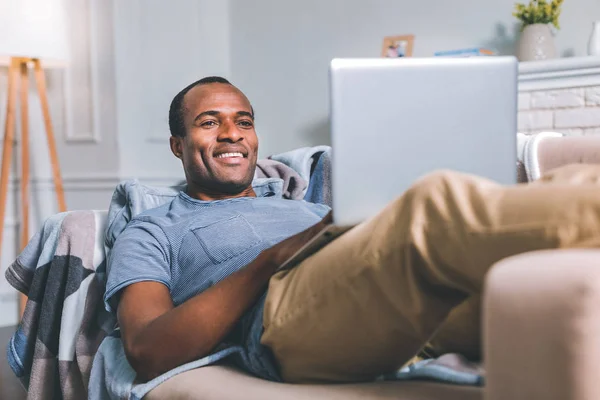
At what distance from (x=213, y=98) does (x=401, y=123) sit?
823 millimetres

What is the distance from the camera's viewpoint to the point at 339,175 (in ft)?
3.08

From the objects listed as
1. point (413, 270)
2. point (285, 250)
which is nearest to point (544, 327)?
point (413, 270)

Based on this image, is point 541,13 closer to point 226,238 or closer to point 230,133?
point 230,133

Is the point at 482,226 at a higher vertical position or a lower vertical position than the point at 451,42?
lower

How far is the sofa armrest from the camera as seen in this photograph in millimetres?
557

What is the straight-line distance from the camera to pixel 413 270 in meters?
0.81

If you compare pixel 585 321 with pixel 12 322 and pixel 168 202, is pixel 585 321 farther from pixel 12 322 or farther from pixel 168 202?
pixel 12 322

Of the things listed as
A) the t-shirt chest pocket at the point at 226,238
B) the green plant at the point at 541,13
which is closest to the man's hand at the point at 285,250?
the t-shirt chest pocket at the point at 226,238

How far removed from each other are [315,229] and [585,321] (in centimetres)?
57

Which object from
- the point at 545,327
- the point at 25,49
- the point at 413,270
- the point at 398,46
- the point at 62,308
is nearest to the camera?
the point at 545,327

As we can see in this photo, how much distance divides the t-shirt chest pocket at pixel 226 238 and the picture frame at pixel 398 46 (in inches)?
83.9

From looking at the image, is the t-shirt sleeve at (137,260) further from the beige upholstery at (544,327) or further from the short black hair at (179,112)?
the beige upholstery at (544,327)

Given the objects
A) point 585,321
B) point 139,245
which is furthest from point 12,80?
point 585,321

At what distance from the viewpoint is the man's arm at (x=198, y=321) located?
110cm
